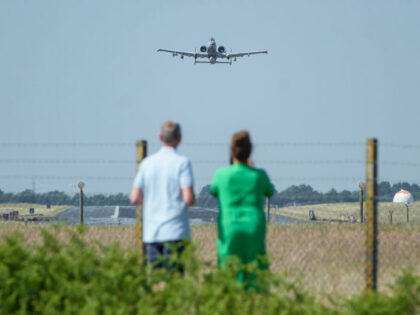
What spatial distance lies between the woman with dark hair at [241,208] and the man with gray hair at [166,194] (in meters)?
0.30

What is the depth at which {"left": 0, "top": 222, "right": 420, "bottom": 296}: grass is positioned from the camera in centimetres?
841

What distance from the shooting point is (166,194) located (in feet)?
16.9

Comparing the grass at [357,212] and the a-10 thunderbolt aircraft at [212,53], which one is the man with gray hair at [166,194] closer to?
the grass at [357,212]

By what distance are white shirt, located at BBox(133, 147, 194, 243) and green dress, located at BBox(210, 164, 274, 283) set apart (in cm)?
32

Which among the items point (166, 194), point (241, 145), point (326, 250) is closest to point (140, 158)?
point (166, 194)

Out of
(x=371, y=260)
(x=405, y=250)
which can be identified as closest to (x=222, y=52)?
(x=405, y=250)

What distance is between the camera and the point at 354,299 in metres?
4.83

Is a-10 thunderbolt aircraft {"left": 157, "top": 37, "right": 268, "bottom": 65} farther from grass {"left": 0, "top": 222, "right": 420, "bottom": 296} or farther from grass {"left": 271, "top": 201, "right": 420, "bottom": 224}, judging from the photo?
grass {"left": 0, "top": 222, "right": 420, "bottom": 296}

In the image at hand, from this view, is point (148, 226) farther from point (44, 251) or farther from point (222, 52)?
point (222, 52)

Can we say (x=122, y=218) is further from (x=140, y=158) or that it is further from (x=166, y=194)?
(x=166, y=194)

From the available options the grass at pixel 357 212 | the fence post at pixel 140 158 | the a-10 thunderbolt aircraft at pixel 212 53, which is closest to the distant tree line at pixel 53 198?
the fence post at pixel 140 158

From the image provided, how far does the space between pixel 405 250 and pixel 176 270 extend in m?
6.80

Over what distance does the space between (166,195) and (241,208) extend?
64 centimetres

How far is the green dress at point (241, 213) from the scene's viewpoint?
16.6ft
